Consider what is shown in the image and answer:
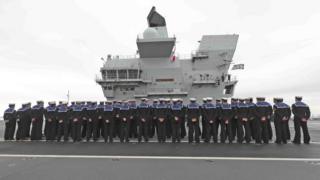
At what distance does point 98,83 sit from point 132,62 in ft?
13.6

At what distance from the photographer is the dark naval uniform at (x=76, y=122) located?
12.4 meters

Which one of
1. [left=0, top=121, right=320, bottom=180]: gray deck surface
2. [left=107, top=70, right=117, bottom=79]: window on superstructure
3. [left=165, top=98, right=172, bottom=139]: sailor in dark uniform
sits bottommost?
[left=0, top=121, right=320, bottom=180]: gray deck surface

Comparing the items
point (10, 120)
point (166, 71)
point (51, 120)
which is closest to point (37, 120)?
point (51, 120)

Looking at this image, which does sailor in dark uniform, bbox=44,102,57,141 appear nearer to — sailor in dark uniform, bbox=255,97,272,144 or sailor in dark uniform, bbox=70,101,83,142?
sailor in dark uniform, bbox=70,101,83,142

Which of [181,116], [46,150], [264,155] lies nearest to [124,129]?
[181,116]

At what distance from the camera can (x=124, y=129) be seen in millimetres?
12289

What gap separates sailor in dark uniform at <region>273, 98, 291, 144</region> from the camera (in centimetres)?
1124

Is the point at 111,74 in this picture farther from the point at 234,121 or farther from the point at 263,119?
the point at 263,119

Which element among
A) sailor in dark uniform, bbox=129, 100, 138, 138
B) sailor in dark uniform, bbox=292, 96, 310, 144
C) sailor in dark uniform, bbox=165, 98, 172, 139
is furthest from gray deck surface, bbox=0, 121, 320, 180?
sailor in dark uniform, bbox=129, 100, 138, 138

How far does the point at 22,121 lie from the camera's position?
13.2 meters

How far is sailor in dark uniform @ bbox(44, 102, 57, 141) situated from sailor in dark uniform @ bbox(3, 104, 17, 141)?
160 centimetres

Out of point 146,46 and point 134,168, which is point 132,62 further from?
point 134,168

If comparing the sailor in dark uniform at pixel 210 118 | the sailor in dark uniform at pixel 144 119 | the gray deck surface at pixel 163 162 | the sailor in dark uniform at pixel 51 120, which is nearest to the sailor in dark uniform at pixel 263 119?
the gray deck surface at pixel 163 162

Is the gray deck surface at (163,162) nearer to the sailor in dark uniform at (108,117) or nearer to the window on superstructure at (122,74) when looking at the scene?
the sailor in dark uniform at (108,117)
